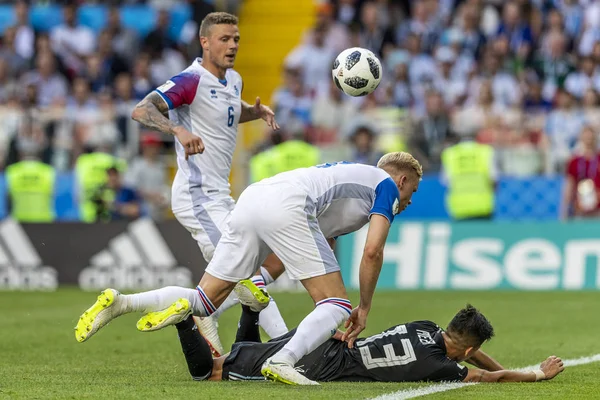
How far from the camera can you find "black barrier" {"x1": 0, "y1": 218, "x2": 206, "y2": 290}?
17.9 m

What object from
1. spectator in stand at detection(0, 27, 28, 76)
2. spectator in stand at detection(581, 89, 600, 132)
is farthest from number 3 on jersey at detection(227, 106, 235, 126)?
spectator in stand at detection(0, 27, 28, 76)

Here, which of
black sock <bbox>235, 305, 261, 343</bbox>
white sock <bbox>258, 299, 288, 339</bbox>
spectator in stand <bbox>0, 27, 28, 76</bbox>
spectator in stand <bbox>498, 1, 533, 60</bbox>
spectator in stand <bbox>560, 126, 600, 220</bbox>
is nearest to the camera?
black sock <bbox>235, 305, 261, 343</bbox>

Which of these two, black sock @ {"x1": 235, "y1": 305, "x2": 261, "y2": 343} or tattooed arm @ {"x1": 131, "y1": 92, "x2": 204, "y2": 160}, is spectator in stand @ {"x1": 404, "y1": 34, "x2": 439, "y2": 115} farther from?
black sock @ {"x1": 235, "y1": 305, "x2": 261, "y2": 343}

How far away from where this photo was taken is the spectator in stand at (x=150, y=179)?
1912 centimetres

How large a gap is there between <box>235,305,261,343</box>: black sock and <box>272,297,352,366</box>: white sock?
1120 millimetres

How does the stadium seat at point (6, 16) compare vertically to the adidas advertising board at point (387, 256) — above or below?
above

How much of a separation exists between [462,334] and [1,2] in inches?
733

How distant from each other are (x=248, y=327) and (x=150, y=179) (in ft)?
34.3

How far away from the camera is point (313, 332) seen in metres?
7.88

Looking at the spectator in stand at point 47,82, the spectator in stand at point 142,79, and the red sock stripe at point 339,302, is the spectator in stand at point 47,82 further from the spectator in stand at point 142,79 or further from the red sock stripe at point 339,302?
the red sock stripe at point 339,302

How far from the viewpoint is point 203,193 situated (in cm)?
967

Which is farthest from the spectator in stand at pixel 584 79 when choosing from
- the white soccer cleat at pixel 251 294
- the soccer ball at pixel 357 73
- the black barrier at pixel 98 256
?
the white soccer cleat at pixel 251 294

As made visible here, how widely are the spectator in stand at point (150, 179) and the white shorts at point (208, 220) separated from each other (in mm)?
9406

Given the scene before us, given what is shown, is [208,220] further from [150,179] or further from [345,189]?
[150,179]
